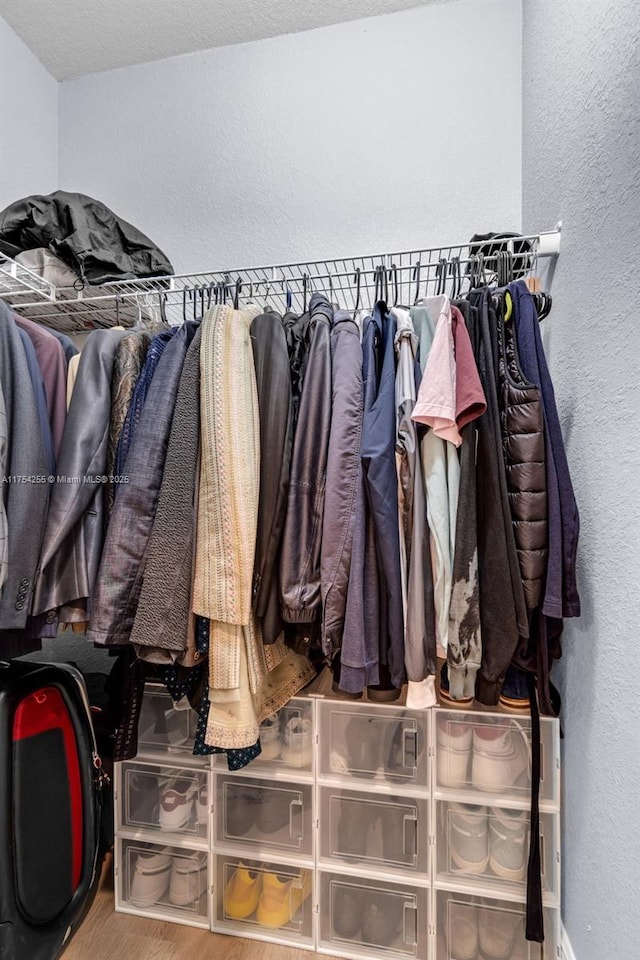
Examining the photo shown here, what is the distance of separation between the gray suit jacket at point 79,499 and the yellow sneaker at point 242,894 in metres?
0.87

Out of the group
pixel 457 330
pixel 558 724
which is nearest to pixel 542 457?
pixel 457 330

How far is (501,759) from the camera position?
1.02 metres

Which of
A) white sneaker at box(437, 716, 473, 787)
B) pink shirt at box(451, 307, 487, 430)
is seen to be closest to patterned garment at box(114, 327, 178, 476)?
pink shirt at box(451, 307, 487, 430)

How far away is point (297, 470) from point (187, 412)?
0.25 meters

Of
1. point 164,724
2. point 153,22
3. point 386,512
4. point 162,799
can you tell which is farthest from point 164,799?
point 153,22

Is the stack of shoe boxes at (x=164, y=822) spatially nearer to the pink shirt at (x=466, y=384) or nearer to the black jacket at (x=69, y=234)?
the pink shirt at (x=466, y=384)

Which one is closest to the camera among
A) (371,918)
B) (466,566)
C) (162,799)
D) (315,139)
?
(466,566)

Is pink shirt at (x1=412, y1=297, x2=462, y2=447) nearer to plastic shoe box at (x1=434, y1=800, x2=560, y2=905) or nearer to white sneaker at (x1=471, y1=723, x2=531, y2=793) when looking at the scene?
white sneaker at (x1=471, y1=723, x2=531, y2=793)

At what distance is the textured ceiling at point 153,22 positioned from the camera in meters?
1.46

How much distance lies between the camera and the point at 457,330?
87cm

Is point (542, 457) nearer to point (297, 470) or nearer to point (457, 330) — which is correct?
point (457, 330)

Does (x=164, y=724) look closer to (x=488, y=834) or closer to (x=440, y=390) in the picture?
(x=488, y=834)

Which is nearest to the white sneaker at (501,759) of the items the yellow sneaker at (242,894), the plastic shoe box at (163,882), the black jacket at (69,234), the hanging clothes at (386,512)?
the hanging clothes at (386,512)

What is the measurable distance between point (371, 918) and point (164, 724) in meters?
0.69
